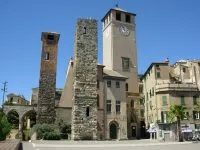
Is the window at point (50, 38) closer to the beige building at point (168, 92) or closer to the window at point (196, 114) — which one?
the beige building at point (168, 92)

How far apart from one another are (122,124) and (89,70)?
40.0 ft

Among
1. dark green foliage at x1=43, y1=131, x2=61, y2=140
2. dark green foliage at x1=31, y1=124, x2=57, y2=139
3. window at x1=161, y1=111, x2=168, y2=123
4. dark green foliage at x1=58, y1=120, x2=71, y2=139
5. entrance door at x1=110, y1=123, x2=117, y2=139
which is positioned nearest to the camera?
dark green foliage at x1=43, y1=131, x2=61, y2=140

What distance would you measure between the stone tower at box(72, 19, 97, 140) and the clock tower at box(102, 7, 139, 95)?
559 inches

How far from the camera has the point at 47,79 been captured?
47750 mm

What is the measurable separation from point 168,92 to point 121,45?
14366 millimetres

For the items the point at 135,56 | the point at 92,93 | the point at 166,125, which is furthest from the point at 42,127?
the point at 135,56

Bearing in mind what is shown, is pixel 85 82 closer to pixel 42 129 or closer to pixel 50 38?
pixel 42 129

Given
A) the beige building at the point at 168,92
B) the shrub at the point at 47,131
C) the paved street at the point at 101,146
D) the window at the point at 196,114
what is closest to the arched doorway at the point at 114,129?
the beige building at the point at 168,92

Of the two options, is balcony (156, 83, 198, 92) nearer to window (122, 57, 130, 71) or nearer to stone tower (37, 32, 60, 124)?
window (122, 57, 130, 71)

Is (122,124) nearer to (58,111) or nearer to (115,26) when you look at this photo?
(58,111)

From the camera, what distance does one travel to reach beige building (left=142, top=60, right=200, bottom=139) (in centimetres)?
5116

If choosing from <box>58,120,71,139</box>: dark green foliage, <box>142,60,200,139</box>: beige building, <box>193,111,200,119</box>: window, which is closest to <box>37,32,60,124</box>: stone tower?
<box>58,120,71,139</box>: dark green foliage

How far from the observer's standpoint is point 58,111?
47125mm

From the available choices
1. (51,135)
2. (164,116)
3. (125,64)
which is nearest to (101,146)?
(51,135)
